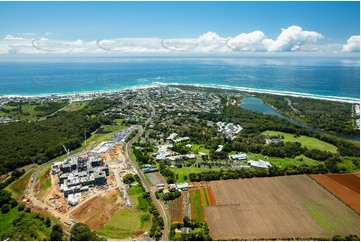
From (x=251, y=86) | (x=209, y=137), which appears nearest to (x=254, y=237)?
(x=209, y=137)

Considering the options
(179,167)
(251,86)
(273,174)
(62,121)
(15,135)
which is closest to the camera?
(273,174)

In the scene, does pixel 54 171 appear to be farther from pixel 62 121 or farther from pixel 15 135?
pixel 62 121

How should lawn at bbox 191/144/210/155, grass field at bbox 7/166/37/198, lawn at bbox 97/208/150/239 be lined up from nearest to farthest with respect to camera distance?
lawn at bbox 97/208/150/239 → grass field at bbox 7/166/37/198 → lawn at bbox 191/144/210/155

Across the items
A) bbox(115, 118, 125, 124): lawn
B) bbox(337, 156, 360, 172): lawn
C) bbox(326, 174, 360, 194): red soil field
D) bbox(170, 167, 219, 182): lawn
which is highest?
bbox(337, 156, 360, 172): lawn

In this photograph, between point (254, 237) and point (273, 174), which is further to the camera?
point (273, 174)

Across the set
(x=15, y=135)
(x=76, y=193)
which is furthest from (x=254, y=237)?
(x=15, y=135)

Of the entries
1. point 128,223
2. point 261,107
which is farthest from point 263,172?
point 261,107

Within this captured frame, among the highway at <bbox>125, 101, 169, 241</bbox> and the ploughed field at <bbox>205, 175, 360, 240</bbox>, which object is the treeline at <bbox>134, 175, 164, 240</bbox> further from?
the ploughed field at <bbox>205, 175, 360, 240</bbox>

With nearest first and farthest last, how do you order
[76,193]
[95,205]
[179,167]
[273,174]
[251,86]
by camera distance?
[95,205], [76,193], [273,174], [179,167], [251,86]

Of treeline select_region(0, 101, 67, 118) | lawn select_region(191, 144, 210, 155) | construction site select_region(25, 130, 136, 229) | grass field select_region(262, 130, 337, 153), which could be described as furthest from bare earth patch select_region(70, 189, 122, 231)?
treeline select_region(0, 101, 67, 118)
